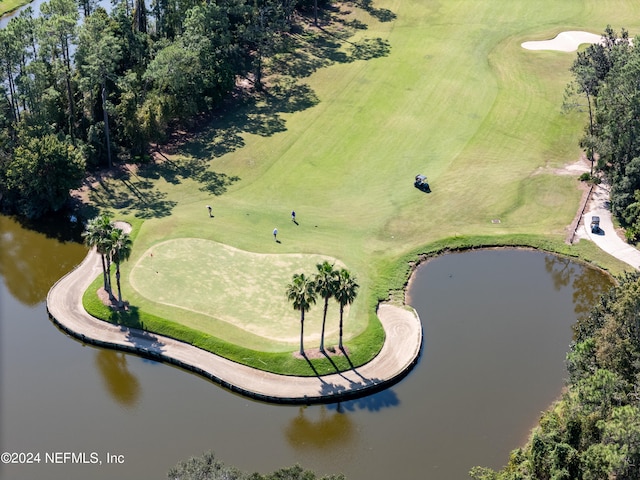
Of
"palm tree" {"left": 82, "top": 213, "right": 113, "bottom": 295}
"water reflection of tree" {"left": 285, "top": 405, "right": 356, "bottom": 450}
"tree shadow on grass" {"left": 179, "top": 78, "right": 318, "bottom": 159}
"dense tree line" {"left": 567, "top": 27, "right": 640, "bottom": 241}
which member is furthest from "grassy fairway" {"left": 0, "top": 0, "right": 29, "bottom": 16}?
"water reflection of tree" {"left": 285, "top": 405, "right": 356, "bottom": 450}

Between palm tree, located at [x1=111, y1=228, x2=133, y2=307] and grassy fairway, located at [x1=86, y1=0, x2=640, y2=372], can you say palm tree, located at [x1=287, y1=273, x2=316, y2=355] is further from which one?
palm tree, located at [x1=111, y1=228, x2=133, y2=307]

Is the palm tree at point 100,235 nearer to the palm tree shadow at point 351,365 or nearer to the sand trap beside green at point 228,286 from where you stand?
the sand trap beside green at point 228,286

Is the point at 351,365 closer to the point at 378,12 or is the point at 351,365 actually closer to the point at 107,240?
the point at 107,240

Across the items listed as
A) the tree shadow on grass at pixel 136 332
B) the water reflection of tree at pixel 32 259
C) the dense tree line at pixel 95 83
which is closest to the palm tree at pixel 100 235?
the tree shadow on grass at pixel 136 332

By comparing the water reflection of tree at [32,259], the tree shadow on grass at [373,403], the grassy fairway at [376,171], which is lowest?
the tree shadow on grass at [373,403]

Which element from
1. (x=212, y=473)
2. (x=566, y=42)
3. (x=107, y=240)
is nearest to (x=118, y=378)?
(x=107, y=240)
